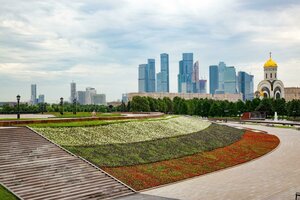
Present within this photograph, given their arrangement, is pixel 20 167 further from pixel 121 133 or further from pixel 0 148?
pixel 121 133

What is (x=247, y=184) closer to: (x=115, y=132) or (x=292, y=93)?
(x=115, y=132)

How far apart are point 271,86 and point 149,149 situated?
91.7 metres

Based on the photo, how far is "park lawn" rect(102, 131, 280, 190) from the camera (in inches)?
925

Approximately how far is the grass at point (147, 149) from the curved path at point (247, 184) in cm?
426

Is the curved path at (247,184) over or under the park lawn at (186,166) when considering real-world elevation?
under

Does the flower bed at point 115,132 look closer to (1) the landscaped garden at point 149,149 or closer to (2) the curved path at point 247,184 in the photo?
(1) the landscaped garden at point 149,149

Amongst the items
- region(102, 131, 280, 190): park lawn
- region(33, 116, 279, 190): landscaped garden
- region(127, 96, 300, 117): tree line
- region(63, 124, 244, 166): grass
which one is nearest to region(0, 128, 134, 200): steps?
region(33, 116, 279, 190): landscaped garden

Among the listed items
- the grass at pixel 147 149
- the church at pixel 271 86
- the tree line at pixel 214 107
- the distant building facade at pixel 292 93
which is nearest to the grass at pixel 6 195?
the grass at pixel 147 149

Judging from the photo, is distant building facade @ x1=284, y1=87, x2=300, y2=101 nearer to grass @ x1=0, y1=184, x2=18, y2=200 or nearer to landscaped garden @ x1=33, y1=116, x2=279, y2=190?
landscaped garden @ x1=33, y1=116, x2=279, y2=190

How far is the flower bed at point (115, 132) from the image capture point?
91.5 ft

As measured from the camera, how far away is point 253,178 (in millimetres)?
25406

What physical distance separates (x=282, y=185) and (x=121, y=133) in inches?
559

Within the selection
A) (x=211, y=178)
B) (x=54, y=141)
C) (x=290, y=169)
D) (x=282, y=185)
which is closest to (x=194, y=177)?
(x=211, y=178)

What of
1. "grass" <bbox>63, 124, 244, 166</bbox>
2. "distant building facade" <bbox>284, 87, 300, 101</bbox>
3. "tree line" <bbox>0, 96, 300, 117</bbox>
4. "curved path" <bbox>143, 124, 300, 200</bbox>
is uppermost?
"distant building facade" <bbox>284, 87, 300, 101</bbox>
